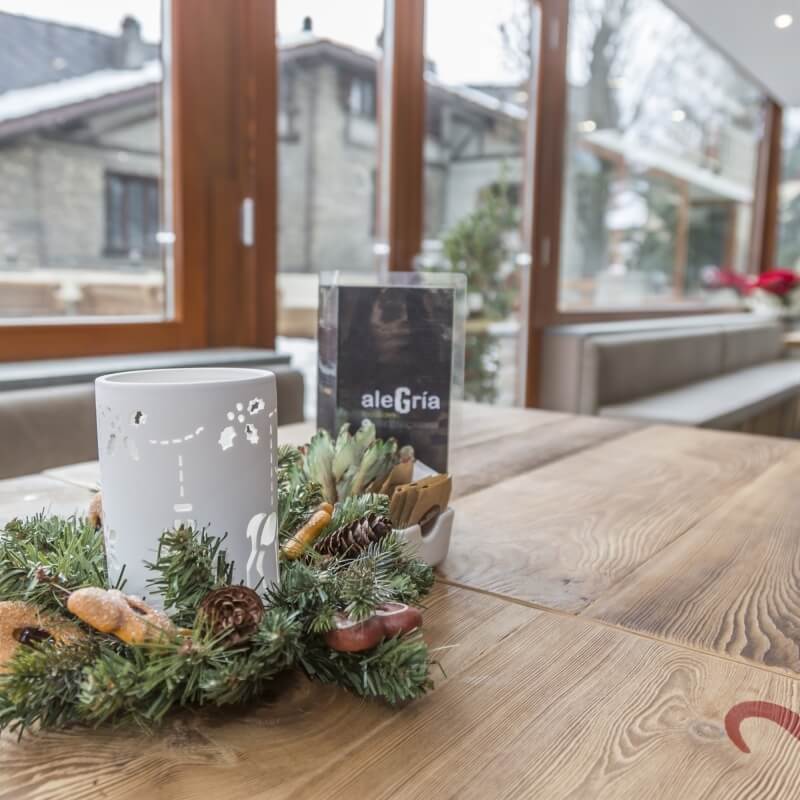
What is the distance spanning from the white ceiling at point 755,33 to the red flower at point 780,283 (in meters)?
1.28

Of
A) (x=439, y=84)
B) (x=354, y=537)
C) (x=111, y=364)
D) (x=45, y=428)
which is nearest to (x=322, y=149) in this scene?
(x=439, y=84)

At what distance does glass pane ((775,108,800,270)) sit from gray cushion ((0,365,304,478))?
5.99 meters

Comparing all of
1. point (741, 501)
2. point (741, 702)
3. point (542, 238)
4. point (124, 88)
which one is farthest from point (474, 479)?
point (542, 238)

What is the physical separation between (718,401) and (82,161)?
7.96 ft

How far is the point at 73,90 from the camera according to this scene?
1.96 meters

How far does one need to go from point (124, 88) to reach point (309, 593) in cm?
193

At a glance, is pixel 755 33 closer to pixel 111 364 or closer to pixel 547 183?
pixel 547 183

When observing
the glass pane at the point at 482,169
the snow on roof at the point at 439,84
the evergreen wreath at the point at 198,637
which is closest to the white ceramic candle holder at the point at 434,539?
the evergreen wreath at the point at 198,637

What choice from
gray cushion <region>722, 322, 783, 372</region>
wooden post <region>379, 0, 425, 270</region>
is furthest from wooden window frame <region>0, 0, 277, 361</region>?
gray cushion <region>722, 322, 783, 372</region>

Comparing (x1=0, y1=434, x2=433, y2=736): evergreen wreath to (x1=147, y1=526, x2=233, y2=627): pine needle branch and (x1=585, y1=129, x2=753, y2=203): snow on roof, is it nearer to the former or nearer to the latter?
(x1=147, y1=526, x2=233, y2=627): pine needle branch

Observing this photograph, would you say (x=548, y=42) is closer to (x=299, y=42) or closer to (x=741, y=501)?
(x=299, y=42)

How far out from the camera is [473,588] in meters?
0.65

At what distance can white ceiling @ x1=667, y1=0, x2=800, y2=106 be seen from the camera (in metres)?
4.11

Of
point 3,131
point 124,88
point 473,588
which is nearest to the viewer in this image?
point 473,588
